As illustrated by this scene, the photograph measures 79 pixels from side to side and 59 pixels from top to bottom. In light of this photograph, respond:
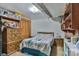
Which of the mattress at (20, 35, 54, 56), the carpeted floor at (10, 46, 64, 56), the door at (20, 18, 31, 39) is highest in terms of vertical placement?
the door at (20, 18, 31, 39)

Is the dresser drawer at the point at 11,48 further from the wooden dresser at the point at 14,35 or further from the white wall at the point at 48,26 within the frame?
the white wall at the point at 48,26

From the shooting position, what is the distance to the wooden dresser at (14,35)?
2420 millimetres

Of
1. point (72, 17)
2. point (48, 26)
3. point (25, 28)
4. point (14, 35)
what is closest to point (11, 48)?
point (14, 35)

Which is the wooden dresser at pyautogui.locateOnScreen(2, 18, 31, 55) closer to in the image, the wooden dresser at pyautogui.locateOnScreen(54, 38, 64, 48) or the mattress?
the mattress

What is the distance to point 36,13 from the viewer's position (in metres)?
2.47

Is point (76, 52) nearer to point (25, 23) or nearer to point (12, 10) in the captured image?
point (25, 23)

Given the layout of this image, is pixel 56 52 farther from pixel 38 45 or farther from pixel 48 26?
pixel 48 26

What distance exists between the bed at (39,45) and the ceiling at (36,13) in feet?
1.04

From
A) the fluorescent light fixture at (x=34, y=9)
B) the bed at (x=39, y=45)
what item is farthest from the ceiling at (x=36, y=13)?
the bed at (x=39, y=45)

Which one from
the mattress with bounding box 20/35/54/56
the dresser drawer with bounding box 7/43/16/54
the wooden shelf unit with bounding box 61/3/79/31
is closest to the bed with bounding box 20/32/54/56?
the mattress with bounding box 20/35/54/56

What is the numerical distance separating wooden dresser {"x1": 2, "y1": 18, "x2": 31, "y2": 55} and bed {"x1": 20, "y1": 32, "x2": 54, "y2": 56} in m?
0.09

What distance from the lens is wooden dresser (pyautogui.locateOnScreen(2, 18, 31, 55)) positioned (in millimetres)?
2420

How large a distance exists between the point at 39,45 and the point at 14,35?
18.5 inches

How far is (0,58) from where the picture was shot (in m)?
2.54
